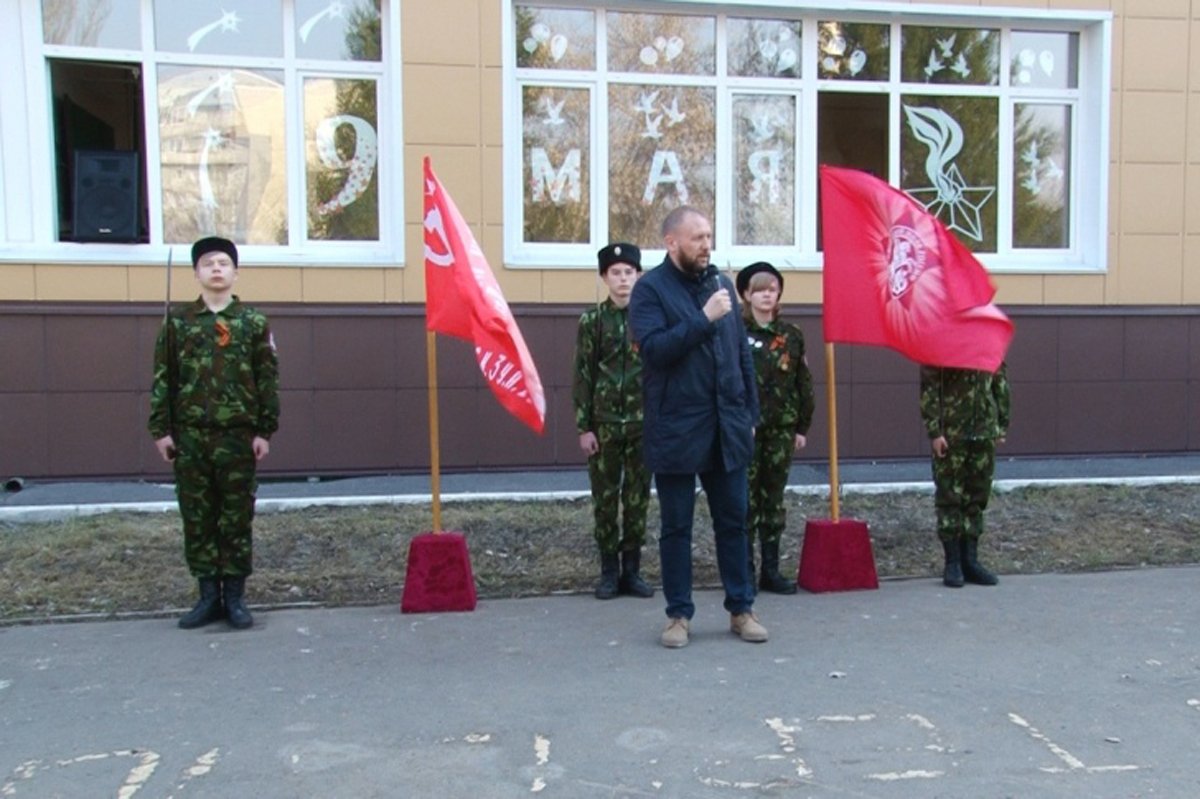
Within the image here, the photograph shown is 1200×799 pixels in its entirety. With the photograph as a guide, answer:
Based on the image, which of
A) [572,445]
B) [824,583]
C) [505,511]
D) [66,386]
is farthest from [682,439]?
[66,386]

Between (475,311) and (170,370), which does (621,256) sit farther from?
(170,370)

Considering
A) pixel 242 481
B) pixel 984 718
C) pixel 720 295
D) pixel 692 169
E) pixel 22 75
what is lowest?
pixel 984 718

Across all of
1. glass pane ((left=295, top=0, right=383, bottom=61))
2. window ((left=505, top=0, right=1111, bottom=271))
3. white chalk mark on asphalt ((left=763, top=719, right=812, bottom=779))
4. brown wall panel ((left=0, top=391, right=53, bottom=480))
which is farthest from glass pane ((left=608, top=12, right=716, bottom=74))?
white chalk mark on asphalt ((left=763, top=719, right=812, bottom=779))

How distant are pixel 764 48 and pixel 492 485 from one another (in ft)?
15.6

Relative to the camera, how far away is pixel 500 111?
9422 millimetres

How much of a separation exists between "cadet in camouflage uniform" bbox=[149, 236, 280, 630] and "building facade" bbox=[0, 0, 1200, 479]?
11.9 ft

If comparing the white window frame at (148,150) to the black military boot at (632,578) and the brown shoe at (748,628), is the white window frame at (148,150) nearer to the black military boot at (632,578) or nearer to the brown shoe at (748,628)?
the black military boot at (632,578)

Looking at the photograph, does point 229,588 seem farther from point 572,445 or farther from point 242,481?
point 572,445

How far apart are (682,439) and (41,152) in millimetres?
6783

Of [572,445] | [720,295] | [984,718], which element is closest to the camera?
[984,718]

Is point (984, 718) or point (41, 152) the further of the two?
point (41, 152)

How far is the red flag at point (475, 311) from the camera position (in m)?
5.53

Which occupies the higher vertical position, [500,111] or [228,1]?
[228,1]

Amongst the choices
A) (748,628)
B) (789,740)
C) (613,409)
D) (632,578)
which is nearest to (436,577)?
(632,578)
